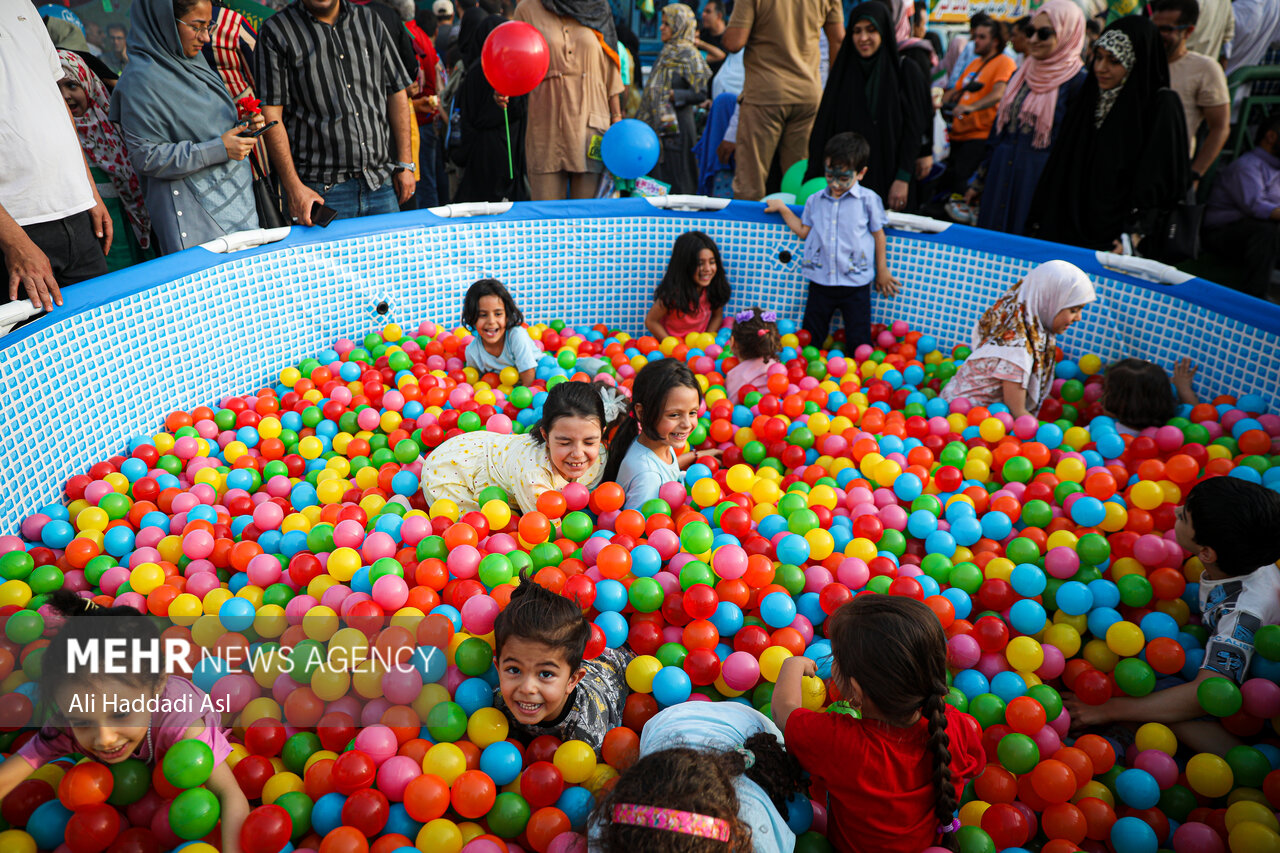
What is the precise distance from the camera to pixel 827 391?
337 centimetres

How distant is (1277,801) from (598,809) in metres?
1.42

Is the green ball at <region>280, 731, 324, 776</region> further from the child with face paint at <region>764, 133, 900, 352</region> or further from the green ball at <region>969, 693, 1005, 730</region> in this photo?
the child with face paint at <region>764, 133, 900, 352</region>

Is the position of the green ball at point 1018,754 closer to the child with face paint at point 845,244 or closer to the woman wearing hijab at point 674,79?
the child with face paint at point 845,244

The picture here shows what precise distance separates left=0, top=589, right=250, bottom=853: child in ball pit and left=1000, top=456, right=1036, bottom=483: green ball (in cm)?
248

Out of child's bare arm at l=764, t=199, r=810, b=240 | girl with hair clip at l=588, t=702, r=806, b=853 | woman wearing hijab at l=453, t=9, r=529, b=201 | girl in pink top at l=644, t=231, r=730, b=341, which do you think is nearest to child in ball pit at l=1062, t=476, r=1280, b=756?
girl with hair clip at l=588, t=702, r=806, b=853

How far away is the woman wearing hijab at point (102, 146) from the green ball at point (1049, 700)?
3937 millimetres

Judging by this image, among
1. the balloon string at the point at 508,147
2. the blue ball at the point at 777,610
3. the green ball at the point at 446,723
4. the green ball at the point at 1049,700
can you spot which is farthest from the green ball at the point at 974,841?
the balloon string at the point at 508,147

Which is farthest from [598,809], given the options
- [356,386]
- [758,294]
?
[758,294]

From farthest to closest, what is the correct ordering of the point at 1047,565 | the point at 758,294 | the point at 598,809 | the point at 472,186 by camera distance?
the point at 472,186 → the point at 758,294 → the point at 1047,565 → the point at 598,809

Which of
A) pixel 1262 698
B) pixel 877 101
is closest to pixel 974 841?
pixel 1262 698

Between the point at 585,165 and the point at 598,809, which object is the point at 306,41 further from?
the point at 598,809

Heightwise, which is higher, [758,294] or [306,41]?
[306,41]

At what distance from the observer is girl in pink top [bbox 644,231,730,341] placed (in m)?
3.83

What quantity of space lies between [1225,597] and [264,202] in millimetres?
3737
